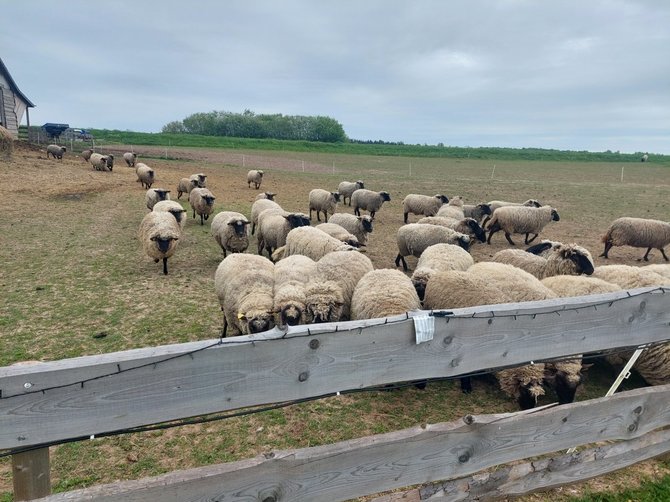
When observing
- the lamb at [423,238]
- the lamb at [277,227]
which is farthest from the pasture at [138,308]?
the lamb at [277,227]

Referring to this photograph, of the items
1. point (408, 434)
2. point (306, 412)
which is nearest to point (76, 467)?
point (306, 412)

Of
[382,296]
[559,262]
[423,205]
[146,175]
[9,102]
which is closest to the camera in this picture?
[382,296]

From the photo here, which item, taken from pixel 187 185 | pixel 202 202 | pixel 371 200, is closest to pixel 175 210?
pixel 202 202

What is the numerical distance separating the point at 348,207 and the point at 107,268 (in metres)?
14.4

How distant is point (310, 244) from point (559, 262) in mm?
5362

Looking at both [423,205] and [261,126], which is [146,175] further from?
[261,126]

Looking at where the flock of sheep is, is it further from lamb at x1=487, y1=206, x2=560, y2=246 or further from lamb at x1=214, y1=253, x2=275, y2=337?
lamb at x1=487, y1=206, x2=560, y2=246

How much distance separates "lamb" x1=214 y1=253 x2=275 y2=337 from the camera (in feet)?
18.4

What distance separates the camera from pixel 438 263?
26.0ft

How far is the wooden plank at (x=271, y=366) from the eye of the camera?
1680mm

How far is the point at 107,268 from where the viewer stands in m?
9.77

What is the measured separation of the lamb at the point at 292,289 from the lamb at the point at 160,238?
375 cm

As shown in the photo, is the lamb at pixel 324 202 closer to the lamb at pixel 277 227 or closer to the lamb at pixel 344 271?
the lamb at pixel 277 227

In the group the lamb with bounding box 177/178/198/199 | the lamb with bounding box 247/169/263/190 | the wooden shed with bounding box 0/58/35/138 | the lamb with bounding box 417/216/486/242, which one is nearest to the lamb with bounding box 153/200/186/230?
the lamb with bounding box 177/178/198/199
